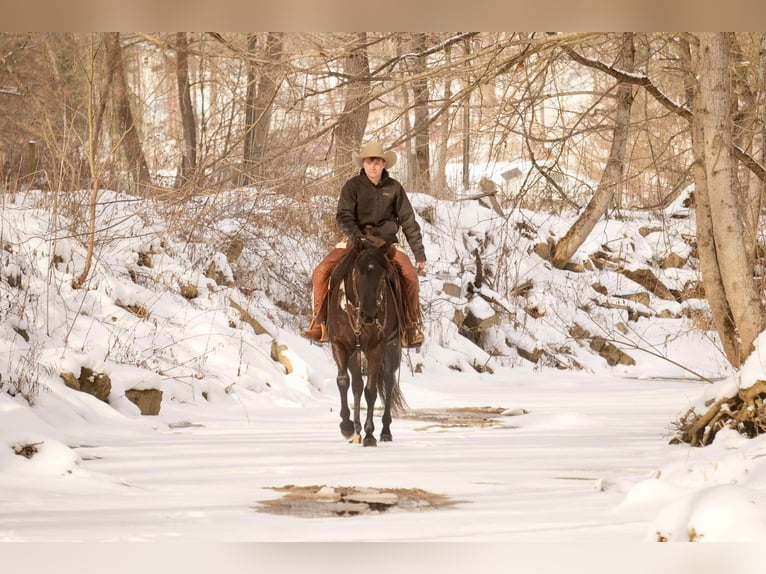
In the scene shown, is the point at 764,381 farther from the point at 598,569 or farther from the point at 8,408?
the point at 8,408

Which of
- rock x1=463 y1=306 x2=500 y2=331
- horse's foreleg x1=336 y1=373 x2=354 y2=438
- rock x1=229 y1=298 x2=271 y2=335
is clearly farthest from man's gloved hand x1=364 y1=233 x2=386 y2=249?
rock x1=463 y1=306 x2=500 y2=331

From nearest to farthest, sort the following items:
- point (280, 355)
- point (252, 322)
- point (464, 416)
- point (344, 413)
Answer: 1. point (344, 413)
2. point (464, 416)
3. point (280, 355)
4. point (252, 322)

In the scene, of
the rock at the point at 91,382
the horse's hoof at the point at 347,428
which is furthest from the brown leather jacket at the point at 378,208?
the rock at the point at 91,382

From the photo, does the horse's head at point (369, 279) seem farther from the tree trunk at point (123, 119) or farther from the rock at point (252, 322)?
the tree trunk at point (123, 119)

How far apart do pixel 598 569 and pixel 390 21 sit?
109 inches

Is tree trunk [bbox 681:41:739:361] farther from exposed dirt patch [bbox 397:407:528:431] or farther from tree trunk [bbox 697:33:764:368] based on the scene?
exposed dirt patch [bbox 397:407:528:431]

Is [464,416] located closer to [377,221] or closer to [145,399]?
[377,221]

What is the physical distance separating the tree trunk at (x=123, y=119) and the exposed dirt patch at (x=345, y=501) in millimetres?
7632

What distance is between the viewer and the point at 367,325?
8.55 metres

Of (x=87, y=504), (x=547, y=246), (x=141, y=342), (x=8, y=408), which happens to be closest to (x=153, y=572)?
(x=87, y=504)

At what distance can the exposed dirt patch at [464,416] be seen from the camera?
33.9ft

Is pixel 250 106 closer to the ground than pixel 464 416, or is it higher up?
higher up

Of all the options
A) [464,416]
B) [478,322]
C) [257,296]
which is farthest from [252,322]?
[478,322]

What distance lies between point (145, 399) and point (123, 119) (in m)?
11.0
